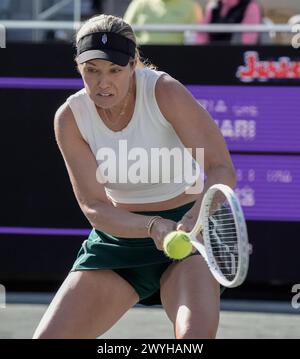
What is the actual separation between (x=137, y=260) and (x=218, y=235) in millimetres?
434

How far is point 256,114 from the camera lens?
683 centimetres

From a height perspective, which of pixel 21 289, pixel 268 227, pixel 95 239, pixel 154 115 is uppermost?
pixel 154 115

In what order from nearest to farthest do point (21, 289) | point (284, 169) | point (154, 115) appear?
1. point (154, 115)
2. point (284, 169)
3. point (21, 289)

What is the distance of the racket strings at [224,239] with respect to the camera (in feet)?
12.1

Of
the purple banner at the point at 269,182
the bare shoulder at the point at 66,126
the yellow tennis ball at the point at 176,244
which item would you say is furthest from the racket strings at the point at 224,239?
the purple banner at the point at 269,182

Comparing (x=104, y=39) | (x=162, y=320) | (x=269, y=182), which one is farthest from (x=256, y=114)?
(x=104, y=39)

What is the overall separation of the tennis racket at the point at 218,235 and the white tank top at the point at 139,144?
367 mm

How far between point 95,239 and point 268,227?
282 cm

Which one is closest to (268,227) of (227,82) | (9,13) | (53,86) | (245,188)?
(245,188)

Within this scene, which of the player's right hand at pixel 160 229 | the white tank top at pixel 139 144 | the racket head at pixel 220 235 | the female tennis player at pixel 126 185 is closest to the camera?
the racket head at pixel 220 235

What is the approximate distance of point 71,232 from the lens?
7.03 m

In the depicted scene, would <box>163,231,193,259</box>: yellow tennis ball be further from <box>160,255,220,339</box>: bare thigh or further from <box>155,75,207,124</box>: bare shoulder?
<box>155,75,207,124</box>: bare shoulder

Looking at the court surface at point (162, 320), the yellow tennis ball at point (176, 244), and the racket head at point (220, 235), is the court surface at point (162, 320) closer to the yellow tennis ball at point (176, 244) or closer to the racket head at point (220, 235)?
the racket head at point (220, 235)
